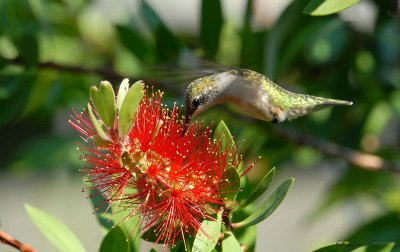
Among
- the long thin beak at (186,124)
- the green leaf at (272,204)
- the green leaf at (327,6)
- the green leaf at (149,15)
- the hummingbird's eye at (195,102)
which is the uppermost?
the green leaf at (149,15)

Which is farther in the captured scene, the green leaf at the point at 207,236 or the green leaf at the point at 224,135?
the green leaf at the point at 224,135

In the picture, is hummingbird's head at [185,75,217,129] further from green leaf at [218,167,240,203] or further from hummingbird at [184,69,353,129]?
green leaf at [218,167,240,203]

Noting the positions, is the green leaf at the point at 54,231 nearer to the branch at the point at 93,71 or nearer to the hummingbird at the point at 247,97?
the hummingbird at the point at 247,97

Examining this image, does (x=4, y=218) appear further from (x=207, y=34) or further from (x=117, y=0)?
(x=207, y=34)

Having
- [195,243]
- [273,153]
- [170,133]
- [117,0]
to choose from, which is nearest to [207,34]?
[273,153]

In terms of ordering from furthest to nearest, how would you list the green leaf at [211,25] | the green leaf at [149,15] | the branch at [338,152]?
the green leaf at [149,15]
the branch at [338,152]
the green leaf at [211,25]

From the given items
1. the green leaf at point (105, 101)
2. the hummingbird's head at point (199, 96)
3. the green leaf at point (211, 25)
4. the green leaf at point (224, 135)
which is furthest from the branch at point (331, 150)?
the green leaf at point (105, 101)

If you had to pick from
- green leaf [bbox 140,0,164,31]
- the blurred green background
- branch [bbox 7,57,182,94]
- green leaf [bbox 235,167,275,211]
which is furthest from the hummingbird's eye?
green leaf [bbox 140,0,164,31]
